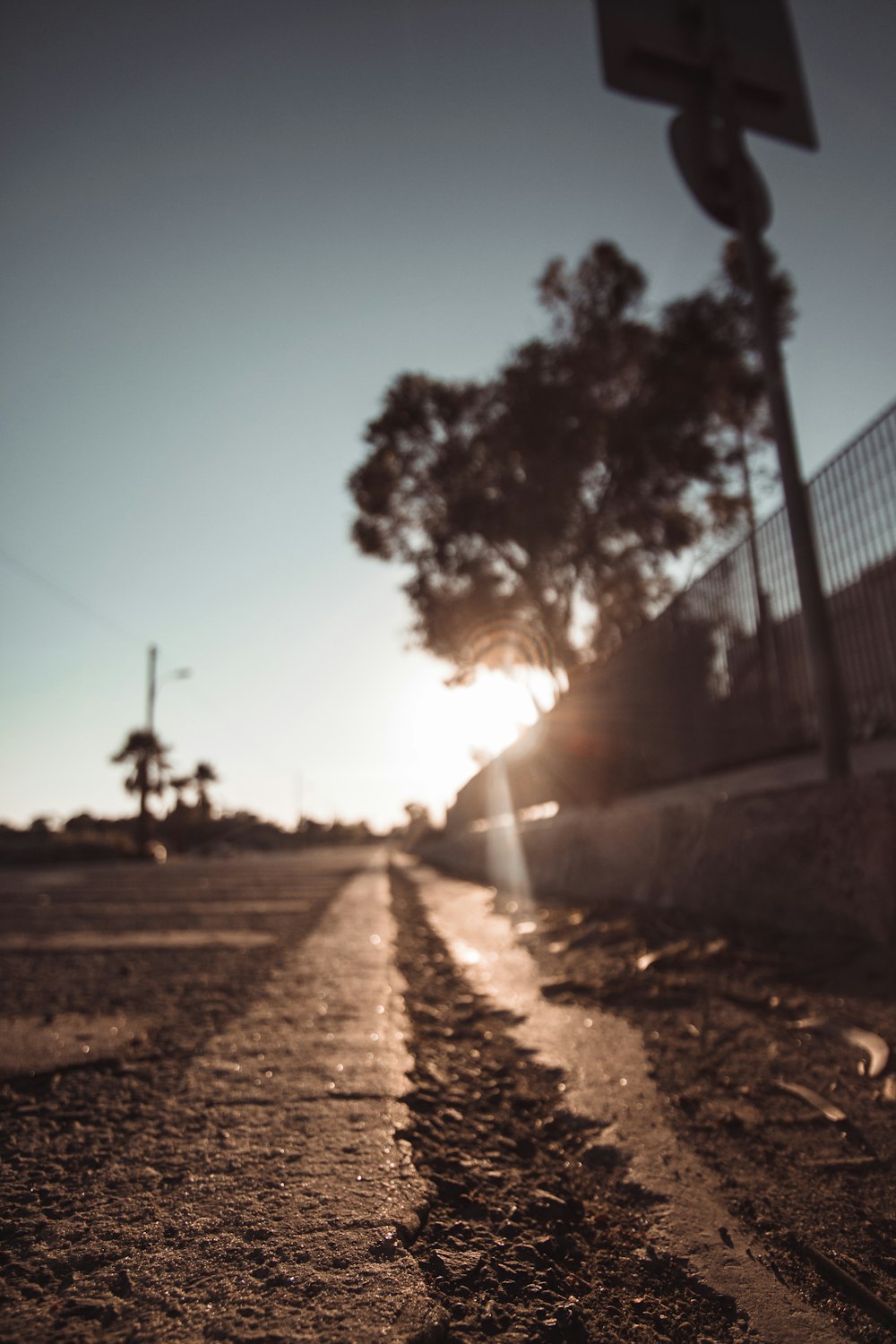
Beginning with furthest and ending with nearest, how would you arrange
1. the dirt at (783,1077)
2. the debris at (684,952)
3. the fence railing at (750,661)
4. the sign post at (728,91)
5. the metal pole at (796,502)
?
the sign post at (728,91), the fence railing at (750,661), the metal pole at (796,502), the debris at (684,952), the dirt at (783,1077)

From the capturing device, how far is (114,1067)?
1383 millimetres

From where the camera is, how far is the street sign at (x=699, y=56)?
4.28 metres

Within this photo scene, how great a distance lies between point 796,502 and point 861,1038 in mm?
2519

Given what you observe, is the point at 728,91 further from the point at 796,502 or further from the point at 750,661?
the point at 750,661

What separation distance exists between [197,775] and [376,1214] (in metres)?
86.5

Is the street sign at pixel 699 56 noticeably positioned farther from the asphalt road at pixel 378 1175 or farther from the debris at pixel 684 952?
the asphalt road at pixel 378 1175

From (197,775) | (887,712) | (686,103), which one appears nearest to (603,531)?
(686,103)

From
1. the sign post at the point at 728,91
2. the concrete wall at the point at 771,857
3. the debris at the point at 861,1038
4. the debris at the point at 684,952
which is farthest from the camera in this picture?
the sign post at the point at 728,91

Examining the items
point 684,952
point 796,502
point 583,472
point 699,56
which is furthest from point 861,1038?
point 583,472

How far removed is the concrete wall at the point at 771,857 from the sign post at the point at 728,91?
1644 millimetres

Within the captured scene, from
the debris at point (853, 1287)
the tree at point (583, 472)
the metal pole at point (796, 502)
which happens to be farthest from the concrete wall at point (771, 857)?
the tree at point (583, 472)

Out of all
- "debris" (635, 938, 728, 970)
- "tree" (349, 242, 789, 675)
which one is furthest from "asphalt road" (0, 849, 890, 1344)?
"tree" (349, 242, 789, 675)

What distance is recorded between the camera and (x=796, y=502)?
3521mm

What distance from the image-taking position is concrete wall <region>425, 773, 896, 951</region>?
2309mm
